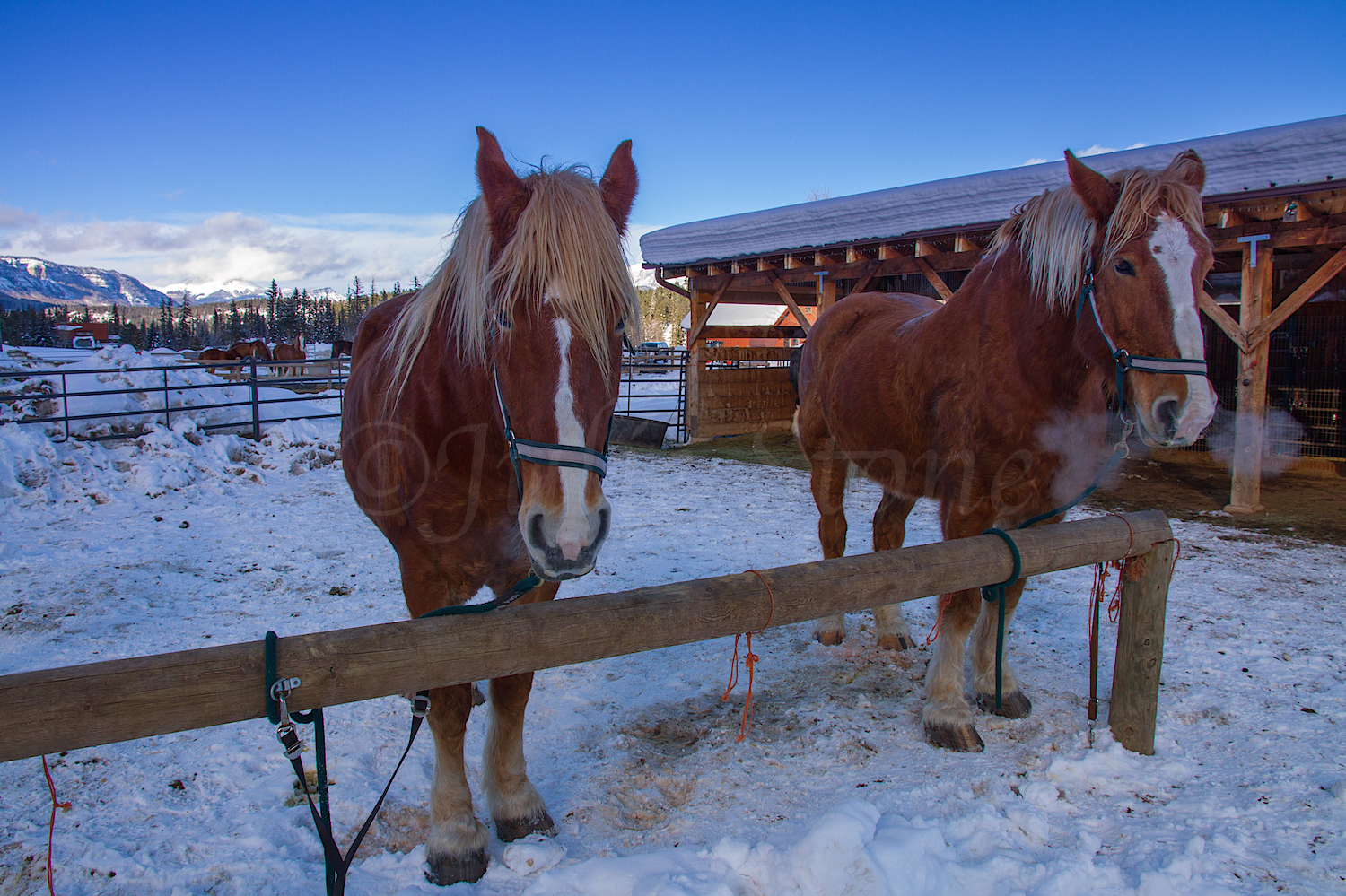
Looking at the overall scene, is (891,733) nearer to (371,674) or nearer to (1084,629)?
(1084,629)

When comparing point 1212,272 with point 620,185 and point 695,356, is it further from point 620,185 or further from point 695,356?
point 620,185

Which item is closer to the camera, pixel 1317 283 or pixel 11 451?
pixel 1317 283

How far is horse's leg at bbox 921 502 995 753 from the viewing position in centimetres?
274

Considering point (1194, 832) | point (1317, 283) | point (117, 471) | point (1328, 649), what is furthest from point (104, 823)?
point (1317, 283)

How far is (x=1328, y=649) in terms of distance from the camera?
356cm

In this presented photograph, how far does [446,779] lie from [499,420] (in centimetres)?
116

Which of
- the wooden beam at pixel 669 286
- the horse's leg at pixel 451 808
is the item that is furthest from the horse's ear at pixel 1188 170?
the wooden beam at pixel 669 286

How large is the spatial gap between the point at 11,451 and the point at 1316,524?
1241cm

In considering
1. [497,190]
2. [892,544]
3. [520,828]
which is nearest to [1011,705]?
[892,544]

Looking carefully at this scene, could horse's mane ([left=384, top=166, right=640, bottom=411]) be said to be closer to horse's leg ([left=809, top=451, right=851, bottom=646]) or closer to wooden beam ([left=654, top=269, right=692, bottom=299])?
horse's leg ([left=809, top=451, right=851, bottom=646])

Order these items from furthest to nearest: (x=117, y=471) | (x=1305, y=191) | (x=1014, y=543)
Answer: (x=117, y=471) → (x=1305, y=191) → (x=1014, y=543)

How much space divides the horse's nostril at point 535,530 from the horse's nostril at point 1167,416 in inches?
79.3

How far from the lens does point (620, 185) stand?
1.92m

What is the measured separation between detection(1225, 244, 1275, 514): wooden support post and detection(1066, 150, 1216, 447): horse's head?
5.10 m
